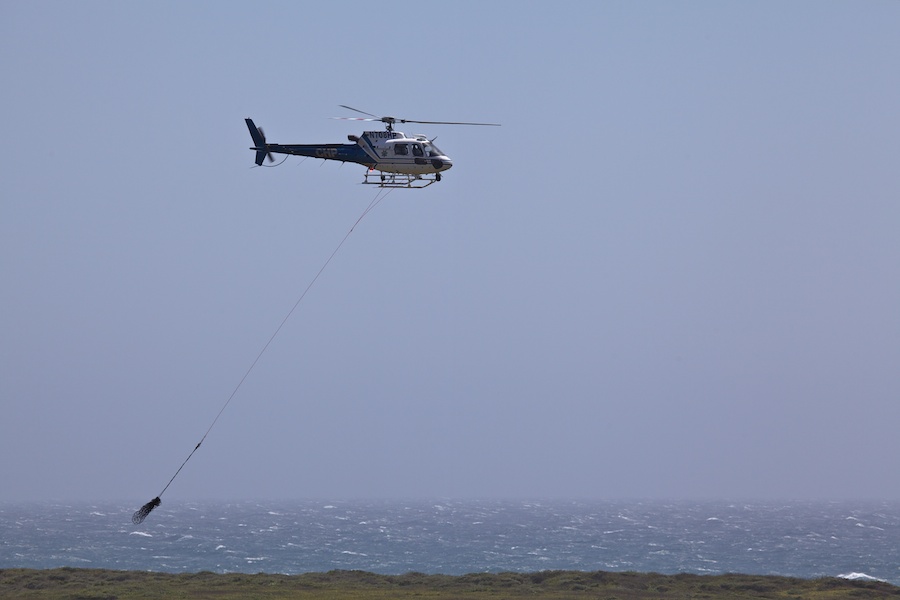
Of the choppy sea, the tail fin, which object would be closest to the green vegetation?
the choppy sea

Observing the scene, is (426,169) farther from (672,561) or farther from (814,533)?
(814,533)

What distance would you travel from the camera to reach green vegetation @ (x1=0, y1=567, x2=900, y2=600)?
59.0m

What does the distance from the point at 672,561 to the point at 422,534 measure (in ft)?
142

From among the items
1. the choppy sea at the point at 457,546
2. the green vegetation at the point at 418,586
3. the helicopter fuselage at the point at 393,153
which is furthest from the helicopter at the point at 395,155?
the choppy sea at the point at 457,546

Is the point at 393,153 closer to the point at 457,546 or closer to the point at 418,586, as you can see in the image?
the point at 418,586

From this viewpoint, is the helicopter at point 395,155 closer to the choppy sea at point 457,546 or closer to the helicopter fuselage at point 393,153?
the helicopter fuselage at point 393,153

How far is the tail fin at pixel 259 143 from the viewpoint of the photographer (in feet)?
164

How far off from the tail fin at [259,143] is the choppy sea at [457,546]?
4591cm

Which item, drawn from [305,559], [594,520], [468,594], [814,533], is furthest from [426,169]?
[594,520]

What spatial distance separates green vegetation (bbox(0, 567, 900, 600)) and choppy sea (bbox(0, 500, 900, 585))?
18.7 m

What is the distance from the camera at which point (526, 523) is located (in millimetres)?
158250

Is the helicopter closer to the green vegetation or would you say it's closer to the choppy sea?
the green vegetation

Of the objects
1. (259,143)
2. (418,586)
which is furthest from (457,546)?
(259,143)

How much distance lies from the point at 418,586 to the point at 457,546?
48377mm
